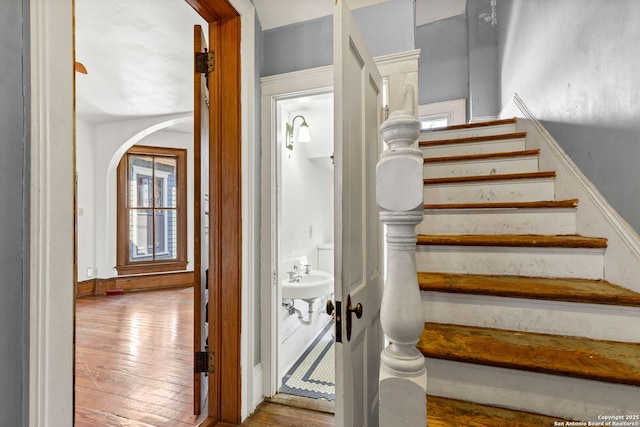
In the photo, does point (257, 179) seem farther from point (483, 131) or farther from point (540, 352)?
point (483, 131)

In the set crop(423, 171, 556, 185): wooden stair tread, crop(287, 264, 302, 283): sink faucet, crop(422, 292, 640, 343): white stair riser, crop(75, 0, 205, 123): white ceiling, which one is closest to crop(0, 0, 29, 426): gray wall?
crop(422, 292, 640, 343): white stair riser

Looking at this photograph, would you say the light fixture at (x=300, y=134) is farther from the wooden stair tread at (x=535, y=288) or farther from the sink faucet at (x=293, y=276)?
the wooden stair tread at (x=535, y=288)

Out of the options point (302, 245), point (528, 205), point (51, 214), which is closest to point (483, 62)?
point (528, 205)

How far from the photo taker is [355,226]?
114cm

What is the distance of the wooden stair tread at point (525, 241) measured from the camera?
1.23 metres

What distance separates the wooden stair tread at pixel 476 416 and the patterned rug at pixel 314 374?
1.09 metres

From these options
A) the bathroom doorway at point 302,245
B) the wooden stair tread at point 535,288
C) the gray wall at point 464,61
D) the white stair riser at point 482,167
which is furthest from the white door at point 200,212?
the gray wall at point 464,61

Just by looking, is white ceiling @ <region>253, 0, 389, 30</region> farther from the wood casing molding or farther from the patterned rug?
the wood casing molding

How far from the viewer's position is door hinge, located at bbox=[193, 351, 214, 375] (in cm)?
163

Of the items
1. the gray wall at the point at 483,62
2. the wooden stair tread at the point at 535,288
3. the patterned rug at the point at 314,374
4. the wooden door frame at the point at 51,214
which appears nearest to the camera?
the wooden door frame at the point at 51,214

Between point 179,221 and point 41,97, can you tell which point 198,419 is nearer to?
point 41,97

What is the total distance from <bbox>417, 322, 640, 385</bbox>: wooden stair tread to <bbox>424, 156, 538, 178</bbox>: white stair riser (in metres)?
1.11

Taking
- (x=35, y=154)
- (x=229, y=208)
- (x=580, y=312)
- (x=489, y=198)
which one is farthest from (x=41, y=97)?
(x=489, y=198)

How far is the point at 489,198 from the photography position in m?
1.71
